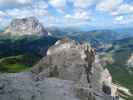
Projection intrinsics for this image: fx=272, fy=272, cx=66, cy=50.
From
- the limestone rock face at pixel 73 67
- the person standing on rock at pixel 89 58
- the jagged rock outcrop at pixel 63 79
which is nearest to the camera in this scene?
the jagged rock outcrop at pixel 63 79

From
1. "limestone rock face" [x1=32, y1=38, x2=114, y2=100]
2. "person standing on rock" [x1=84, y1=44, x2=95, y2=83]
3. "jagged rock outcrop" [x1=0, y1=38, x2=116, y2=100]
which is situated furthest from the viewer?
"person standing on rock" [x1=84, y1=44, x2=95, y2=83]

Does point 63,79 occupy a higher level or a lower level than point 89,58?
lower

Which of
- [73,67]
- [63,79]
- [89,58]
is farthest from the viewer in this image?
[89,58]

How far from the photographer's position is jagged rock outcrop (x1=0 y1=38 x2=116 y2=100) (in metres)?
35.6

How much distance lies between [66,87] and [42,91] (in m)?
3.89

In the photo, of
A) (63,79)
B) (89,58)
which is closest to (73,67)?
(63,79)

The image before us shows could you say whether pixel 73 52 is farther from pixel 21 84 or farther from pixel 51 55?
pixel 21 84

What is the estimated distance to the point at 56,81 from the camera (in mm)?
42438

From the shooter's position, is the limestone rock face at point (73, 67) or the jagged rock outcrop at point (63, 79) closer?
the jagged rock outcrop at point (63, 79)

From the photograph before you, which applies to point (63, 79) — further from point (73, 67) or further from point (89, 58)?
point (89, 58)

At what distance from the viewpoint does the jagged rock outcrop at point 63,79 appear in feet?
117

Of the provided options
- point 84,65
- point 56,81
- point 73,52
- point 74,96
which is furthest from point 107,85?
point 74,96

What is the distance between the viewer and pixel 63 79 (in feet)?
165

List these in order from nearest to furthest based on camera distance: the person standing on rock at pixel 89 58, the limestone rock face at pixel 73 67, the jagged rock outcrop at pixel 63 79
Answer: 1. the jagged rock outcrop at pixel 63 79
2. the limestone rock face at pixel 73 67
3. the person standing on rock at pixel 89 58
